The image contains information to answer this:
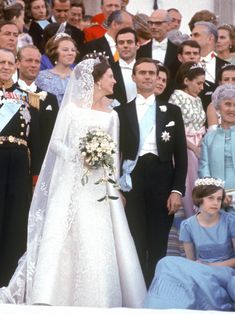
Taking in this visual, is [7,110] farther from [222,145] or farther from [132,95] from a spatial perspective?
[222,145]

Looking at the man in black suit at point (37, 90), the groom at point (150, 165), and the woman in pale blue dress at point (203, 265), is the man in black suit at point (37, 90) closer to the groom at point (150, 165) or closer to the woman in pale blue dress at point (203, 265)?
the groom at point (150, 165)

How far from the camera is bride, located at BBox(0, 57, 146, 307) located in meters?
9.69

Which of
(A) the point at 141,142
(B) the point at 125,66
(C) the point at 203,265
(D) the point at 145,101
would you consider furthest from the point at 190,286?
(B) the point at 125,66

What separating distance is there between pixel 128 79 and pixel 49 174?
1.89m

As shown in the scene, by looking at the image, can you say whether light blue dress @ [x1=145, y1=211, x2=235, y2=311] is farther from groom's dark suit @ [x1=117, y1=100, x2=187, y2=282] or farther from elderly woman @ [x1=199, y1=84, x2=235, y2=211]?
elderly woman @ [x1=199, y1=84, x2=235, y2=211]

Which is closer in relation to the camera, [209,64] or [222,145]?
[222,145]

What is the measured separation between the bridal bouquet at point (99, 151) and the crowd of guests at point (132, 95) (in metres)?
0.45

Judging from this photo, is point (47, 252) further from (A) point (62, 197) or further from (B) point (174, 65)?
(B) point (174, 65)

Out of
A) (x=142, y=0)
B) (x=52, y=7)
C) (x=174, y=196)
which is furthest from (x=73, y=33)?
(x=142, y=0)

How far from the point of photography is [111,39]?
12.4m

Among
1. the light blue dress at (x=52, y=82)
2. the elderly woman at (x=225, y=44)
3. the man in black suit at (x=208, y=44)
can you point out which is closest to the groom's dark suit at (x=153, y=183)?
the light blue dress at (x=52, y=82)

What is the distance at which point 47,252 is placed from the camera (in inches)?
383

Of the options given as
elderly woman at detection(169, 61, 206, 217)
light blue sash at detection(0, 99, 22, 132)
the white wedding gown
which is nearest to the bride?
the white wedding gown

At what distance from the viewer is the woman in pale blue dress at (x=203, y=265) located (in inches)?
347
